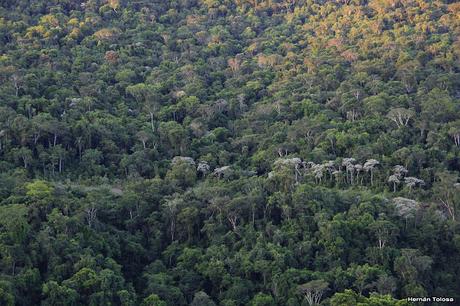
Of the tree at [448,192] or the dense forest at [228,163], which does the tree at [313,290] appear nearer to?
the dense forest at [228,163]

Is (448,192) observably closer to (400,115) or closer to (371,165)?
(371,165)

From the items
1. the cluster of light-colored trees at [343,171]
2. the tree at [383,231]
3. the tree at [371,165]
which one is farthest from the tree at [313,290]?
the tree at [371,165]

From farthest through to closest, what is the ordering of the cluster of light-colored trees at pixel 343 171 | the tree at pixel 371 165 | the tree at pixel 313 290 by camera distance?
1. the tree at pixel 371 165
2. the cluster of light-colored trees at pixel 343 171
3. the tree at pixel 313 290

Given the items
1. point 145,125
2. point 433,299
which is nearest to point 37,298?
point 433,299

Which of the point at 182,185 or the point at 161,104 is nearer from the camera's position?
the point at 182,185

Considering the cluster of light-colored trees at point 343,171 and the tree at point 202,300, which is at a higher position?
the tree at point 202,300

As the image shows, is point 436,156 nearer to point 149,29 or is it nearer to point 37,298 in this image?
point 37,298

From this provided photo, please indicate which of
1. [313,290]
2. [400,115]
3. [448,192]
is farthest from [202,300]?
[400,115]

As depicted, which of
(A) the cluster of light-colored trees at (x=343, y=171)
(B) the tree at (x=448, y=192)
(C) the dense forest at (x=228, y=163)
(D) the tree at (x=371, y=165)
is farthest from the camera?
(D) the tree at (x=371, y=165)

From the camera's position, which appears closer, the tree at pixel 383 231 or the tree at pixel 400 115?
the tree at pixel 383 231
